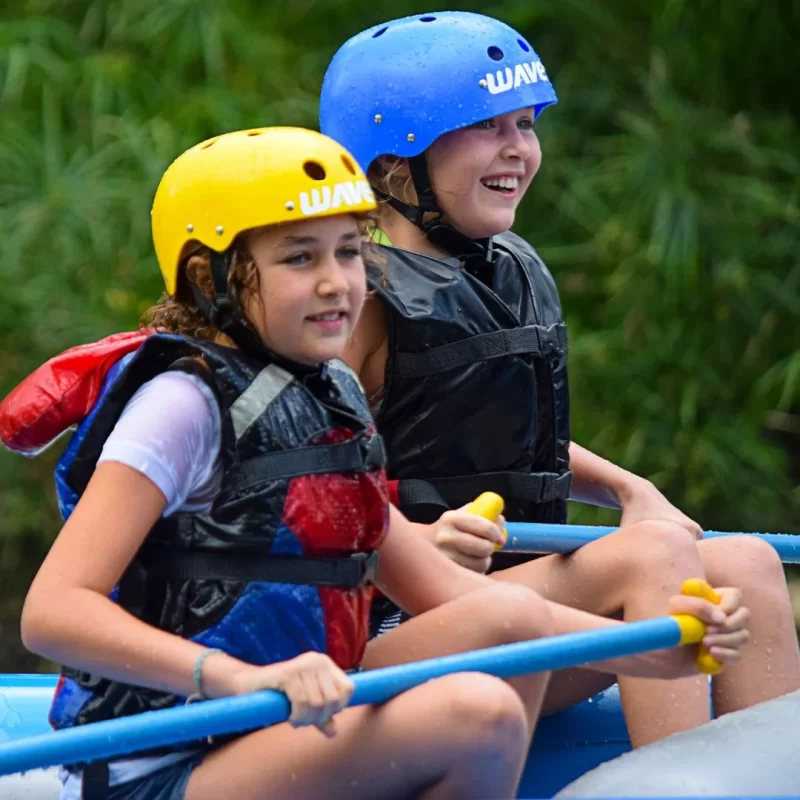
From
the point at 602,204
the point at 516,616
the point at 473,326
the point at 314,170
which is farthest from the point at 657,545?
the point at 602,204

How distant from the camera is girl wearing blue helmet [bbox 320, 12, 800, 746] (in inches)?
100

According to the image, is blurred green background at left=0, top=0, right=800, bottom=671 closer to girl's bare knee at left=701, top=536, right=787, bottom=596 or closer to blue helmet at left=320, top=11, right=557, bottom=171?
blue helmet at left=320, top=11, right=557, bottom=171

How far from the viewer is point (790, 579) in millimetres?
5930

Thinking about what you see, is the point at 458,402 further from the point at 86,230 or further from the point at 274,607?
the point at 86,230

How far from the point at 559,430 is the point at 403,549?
0.54 meters

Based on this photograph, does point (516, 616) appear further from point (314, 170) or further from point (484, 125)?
point (484, 125)

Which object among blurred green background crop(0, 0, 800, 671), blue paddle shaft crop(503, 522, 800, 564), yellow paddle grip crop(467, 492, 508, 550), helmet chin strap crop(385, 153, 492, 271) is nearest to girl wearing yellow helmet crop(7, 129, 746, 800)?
yellow paddle grip crop(467, 492, 508, 550)

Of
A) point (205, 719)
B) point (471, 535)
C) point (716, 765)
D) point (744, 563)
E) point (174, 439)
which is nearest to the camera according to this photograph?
point (205, 719)

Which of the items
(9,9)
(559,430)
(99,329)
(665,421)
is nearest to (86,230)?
(99,329)

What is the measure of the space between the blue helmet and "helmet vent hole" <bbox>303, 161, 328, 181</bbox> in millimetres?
577

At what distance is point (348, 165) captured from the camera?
2213mm

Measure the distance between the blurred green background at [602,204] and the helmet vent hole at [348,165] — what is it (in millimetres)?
3124

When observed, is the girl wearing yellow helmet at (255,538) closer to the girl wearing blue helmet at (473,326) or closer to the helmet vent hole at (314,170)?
the helmet vent hole at (314,170)

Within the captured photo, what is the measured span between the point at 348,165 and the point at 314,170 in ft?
0.23
